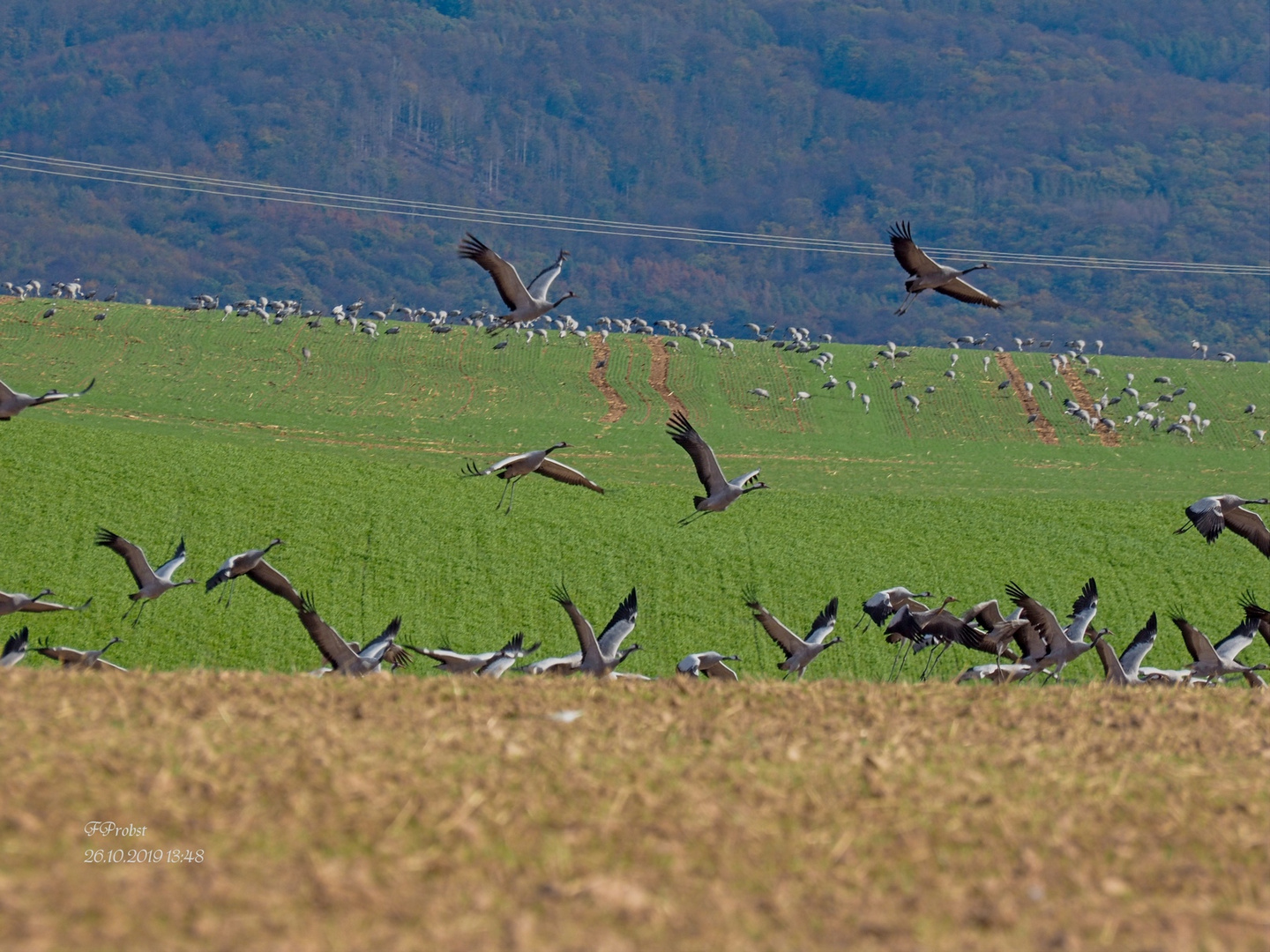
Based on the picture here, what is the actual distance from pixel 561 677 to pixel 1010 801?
678cm

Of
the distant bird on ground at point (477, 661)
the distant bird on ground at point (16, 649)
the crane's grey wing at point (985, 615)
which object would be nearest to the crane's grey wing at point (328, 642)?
the distant bird on ground at point (477, 661)

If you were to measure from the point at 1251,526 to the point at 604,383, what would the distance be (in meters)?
55.5

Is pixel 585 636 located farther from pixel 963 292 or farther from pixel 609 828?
pixel 609 828

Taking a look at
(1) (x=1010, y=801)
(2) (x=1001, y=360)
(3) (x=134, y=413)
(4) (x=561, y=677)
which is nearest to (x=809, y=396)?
(2) (x=1001, y=360)

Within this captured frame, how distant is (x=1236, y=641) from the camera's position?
2245 cm

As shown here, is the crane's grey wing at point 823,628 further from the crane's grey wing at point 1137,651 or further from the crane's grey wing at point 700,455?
the crane's grey wing at point 1137,651

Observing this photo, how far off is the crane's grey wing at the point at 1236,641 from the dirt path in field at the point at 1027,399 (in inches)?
1963

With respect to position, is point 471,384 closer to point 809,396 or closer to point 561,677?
point 809,396

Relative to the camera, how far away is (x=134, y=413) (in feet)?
217

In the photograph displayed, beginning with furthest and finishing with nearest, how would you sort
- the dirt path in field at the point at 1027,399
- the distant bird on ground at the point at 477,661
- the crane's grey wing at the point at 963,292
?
the dirt path in field at the point at 1027,399
the crane's grey wing at the point at 963,292
the distant bird on ground at the point at 477,661

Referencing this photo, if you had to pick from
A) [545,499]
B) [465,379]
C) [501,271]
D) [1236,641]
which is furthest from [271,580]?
[465,379]

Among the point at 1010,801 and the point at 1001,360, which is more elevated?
the point at 1010,801

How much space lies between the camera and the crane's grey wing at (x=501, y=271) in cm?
2255

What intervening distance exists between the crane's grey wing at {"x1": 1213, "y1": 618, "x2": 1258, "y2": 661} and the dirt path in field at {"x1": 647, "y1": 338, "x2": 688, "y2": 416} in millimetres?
50024
